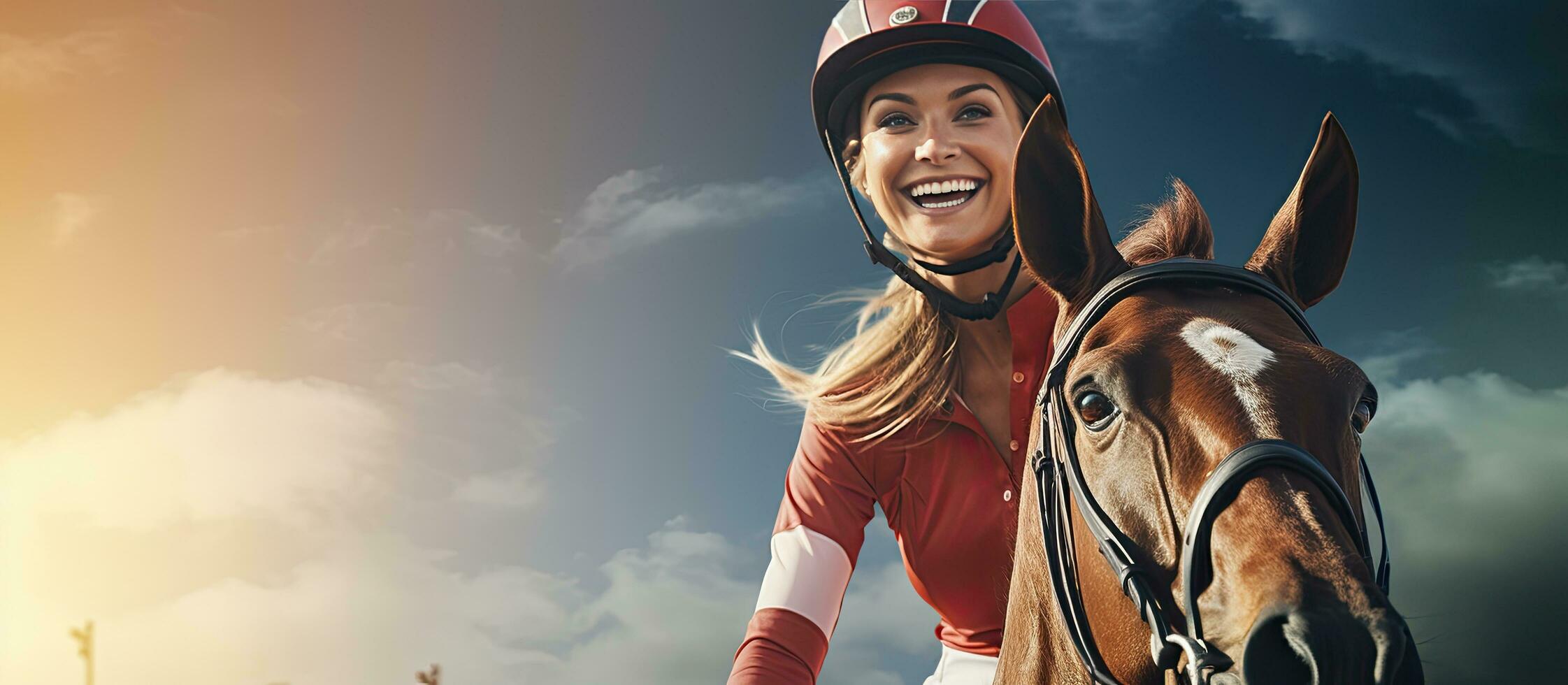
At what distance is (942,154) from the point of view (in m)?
4.66

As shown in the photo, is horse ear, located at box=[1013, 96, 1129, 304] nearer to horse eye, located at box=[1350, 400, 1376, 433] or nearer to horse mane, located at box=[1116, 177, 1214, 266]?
horse mane, located at box=[1116, 177, 1214, 266]

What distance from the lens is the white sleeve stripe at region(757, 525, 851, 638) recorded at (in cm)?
446

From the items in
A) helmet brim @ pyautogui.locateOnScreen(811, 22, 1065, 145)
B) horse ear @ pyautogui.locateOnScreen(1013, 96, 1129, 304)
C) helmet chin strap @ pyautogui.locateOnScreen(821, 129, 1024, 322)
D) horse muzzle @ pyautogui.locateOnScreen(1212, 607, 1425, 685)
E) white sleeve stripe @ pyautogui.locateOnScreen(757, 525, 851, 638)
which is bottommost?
horse muzzle @ pyautogui.locateOnScreen(1212, 607, 1425, 685)

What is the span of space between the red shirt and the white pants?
55 mm

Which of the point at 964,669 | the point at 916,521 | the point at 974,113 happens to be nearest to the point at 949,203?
the point at 974,113

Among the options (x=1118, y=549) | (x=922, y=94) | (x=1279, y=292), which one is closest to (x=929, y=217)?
(x=922, y=94)

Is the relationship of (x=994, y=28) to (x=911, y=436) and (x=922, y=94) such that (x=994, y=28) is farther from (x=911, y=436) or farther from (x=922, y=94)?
(x=911, y=436)

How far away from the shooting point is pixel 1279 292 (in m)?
2.70

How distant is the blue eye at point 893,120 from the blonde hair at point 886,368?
26 cm

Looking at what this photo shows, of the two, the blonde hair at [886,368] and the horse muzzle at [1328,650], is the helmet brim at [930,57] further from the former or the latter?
the horse muzzle at [1328,650]

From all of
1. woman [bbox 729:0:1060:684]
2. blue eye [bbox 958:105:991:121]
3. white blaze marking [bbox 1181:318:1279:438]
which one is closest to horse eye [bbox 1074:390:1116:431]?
white blaze marking [bbox 1181:318:1279:438]

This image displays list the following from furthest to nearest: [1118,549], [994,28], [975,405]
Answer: [994,28]
[975,405]
[1118,549]

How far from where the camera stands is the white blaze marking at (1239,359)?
2230mm

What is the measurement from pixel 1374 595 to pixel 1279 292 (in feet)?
3.22
